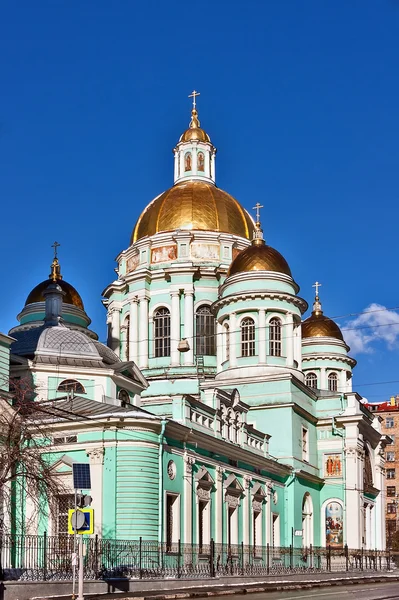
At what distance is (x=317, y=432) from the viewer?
5091cm

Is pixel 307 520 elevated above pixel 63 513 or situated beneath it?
situated beneath

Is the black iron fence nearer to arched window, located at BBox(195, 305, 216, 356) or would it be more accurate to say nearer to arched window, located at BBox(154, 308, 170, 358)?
arched window, located at BBox(195, 305, 216, 356)

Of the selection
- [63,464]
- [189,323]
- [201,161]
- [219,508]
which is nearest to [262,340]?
[189,323]

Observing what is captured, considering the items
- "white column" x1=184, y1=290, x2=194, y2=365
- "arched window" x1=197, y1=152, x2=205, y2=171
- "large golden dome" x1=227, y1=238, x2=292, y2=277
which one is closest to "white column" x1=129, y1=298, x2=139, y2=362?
"white column" x1=184, y1=290, x2=194, y2=365

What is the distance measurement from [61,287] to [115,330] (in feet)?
23.3

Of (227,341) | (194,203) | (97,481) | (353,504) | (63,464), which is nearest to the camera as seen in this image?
(97,481)

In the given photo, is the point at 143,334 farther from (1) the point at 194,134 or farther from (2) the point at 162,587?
(2) the point at 162,587

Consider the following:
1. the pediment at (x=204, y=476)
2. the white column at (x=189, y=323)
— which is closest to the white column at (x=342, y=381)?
the white column at (x=189, y=323)

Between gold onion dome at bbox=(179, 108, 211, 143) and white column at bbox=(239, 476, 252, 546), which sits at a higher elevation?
gold onion dome at bbox=(179, 108, 211, 143)

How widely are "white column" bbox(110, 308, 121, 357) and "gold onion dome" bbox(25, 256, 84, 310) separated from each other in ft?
→ 17.5

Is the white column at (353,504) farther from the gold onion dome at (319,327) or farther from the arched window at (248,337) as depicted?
the gold onion dome at (319,327)

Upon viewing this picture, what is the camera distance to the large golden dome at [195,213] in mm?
54438

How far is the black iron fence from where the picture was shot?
24031 millimetres

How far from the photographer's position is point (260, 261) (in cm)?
4766
